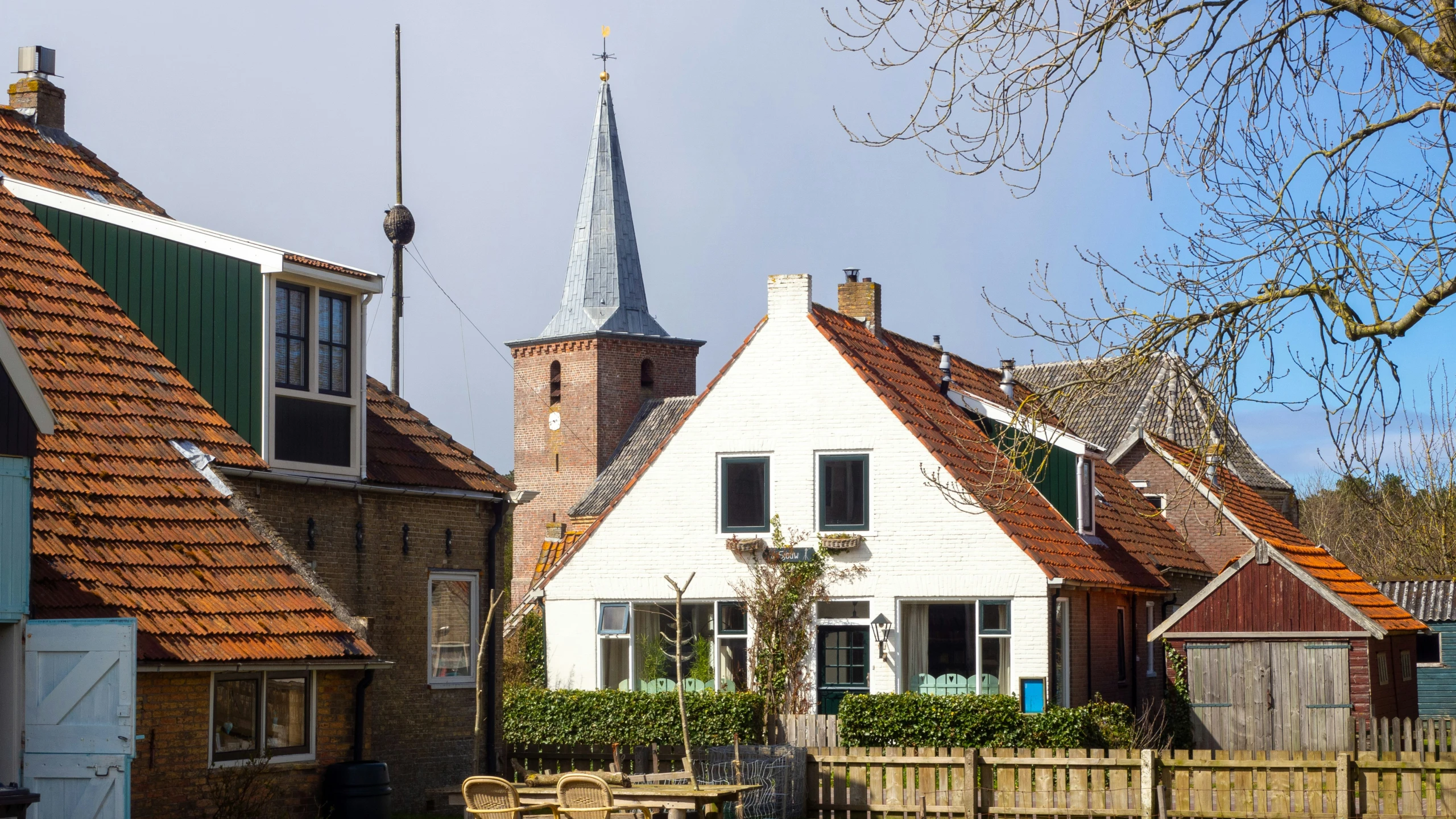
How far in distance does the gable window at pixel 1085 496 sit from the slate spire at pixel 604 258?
3523 centimetres

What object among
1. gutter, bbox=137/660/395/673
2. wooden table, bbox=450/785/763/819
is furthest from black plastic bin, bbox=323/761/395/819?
wooden table, bbox=450/785/763/819

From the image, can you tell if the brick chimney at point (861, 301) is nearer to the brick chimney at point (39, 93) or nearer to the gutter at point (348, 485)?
the gutter at point (348, 485)

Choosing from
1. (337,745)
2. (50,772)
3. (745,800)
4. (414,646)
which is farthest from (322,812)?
(745,800)

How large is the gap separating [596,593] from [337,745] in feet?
41.1

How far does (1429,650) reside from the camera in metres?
36.1

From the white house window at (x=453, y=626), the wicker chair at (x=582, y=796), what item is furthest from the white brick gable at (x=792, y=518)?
A: the wicker chair at (x=582, y=796)

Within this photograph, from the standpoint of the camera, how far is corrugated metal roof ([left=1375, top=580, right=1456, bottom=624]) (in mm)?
35062

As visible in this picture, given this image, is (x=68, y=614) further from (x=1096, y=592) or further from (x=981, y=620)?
(x=1096, y=592)

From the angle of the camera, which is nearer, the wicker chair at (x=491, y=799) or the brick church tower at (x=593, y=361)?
the wicker chair at (x=491, y=799)

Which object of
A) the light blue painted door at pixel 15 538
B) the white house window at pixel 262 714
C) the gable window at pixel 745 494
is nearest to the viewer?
the light blue painted door at pixel 15 538

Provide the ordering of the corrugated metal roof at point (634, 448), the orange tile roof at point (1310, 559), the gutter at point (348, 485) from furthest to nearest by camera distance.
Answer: the corrugated metal roof at point (634, 448), the orange tile roof at point (1310, 559), the gutter at point (348, 485)

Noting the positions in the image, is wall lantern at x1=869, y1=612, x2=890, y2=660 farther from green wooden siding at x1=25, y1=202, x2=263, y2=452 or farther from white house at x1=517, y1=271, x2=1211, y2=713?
green wooden siding at x1=25, y1=202, x2=263, y2=452

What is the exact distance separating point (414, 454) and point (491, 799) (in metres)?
5.85

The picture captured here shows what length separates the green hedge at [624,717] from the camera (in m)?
24.0
